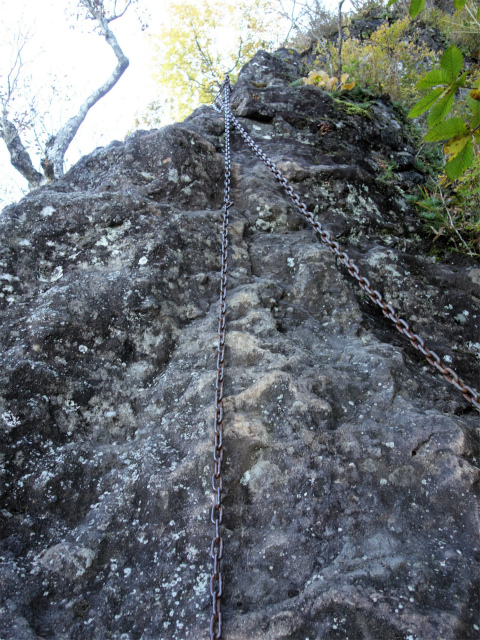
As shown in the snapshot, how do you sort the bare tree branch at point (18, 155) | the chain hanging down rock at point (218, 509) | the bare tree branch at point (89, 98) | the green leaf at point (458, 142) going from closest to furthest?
the chain hanging down rock at point (218, 509)
the green leaf at point (458, 142)
the bare tree branch at point (18, 155)
the bare tree branch at point (89, 98)

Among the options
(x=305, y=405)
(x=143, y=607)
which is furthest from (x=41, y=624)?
(x=305, y=405)

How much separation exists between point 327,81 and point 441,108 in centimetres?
497

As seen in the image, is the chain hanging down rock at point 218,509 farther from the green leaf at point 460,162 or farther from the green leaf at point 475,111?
the green leaf at point 475,111

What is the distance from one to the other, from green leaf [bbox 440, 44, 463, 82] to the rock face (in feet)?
4.57

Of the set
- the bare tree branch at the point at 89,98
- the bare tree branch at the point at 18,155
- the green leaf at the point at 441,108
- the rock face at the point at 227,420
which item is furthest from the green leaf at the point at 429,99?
the bare tree branch at the point at 18,155

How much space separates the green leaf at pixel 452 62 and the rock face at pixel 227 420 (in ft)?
4.57

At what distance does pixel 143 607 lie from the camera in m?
1.57

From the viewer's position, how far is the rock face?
155 cm

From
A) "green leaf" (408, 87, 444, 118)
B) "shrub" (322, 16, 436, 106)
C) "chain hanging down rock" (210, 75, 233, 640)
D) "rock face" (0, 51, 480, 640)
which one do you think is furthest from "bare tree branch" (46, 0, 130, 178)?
"green leaf" (408, 87, 444, 118)

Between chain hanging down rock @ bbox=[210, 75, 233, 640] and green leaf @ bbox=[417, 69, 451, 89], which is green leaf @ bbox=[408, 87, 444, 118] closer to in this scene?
green leaf @ bbox=[417, 69, 451, 89]

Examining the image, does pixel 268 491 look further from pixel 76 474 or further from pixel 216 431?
pixel 76 474

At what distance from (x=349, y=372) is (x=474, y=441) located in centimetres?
69

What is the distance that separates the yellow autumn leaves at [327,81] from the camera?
593 cm

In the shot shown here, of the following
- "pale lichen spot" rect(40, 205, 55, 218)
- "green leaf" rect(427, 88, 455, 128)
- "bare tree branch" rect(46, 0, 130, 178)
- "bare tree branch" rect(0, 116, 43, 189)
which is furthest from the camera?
"bare tree branch" rect(46, 0, 130, 178)
